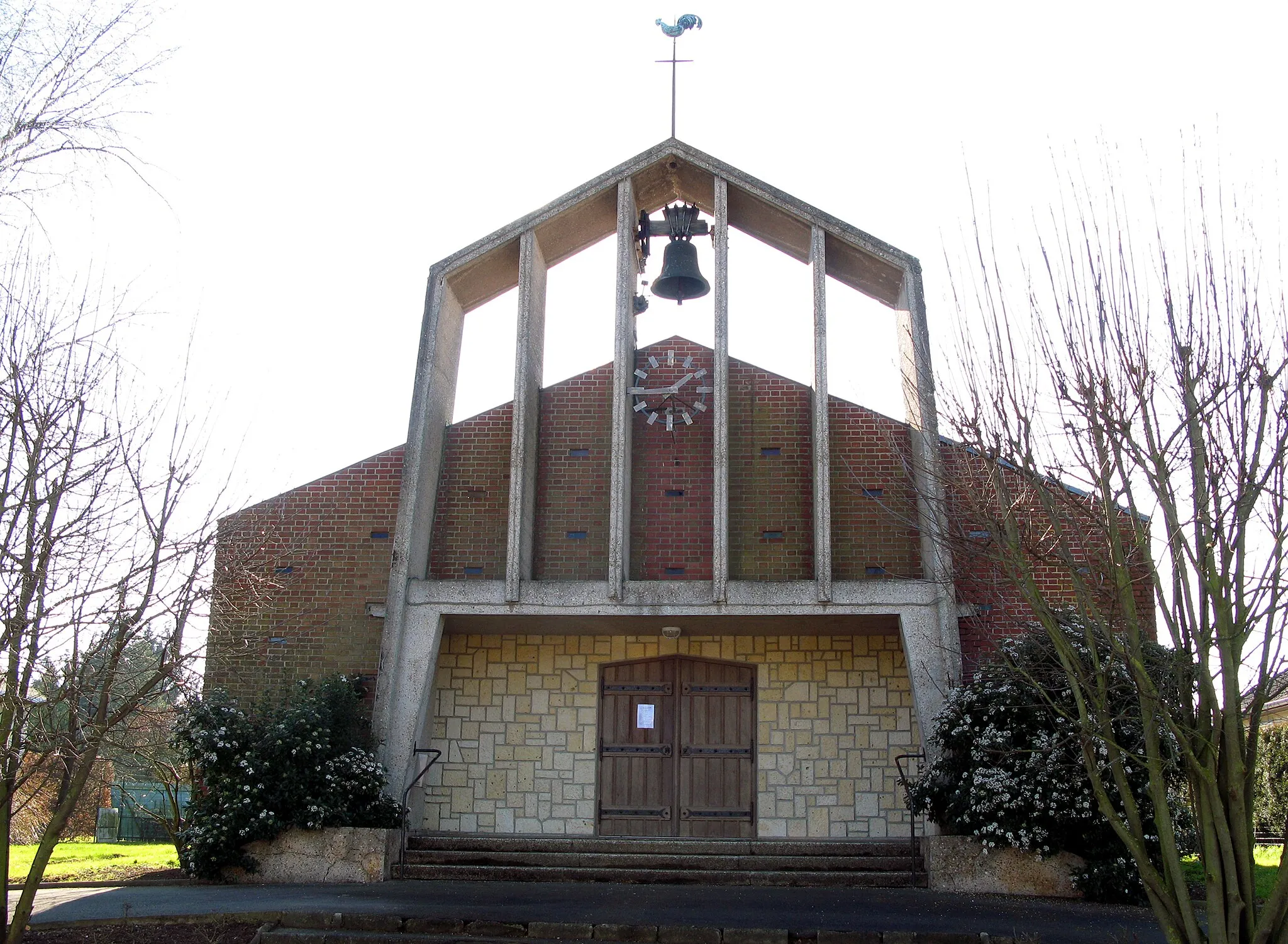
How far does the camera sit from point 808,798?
12.6m

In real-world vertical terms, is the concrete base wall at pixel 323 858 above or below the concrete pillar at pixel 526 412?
below

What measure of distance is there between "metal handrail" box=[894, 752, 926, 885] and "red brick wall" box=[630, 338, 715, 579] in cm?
265

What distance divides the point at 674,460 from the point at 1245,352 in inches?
295

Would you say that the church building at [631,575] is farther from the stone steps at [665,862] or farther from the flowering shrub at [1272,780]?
the flowering shrub at [1272,780]

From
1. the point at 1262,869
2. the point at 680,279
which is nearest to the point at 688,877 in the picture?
the point at 1262,869

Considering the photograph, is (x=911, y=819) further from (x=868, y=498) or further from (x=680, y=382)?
(x=680, y=382)

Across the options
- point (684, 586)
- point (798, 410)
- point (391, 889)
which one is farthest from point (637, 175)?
point (391, 889)

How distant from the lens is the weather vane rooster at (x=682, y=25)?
1335 centimetres

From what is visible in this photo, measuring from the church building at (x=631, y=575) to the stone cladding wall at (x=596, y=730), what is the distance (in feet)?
0.08

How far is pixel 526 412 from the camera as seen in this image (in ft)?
41.3

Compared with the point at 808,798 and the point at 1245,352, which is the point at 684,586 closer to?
the point at 808,798

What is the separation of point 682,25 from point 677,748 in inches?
304

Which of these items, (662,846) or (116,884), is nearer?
(116,884)

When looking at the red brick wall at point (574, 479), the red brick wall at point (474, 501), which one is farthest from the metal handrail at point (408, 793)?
the red brick wall at point (574, 479)
